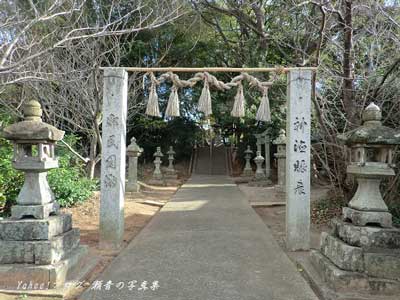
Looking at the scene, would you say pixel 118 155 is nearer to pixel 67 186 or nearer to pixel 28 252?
pixel 28 252

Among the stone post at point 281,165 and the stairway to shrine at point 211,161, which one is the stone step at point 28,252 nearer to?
the stone post at point 281,165

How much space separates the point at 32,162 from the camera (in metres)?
4.59

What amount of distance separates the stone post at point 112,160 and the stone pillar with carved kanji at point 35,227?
1060mm

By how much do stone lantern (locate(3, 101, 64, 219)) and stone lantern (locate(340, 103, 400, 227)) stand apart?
3907 mm

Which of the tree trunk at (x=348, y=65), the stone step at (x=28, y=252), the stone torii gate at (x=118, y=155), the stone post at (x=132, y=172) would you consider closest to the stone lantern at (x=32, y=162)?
the stone step at (x=28, y=252)

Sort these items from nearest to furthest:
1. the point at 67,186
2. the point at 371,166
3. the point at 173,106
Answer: the point at 371,166, the point at 173,106, the point at 67,186

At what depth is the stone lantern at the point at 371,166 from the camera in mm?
4238

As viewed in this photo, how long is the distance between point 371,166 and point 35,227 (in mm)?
4186

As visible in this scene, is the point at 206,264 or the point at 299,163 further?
the point at 299,163

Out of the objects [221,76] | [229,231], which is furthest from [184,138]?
[229,231]

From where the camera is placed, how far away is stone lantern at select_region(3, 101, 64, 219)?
4.54m

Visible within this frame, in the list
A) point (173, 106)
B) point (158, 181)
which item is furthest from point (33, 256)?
point (158, 181)

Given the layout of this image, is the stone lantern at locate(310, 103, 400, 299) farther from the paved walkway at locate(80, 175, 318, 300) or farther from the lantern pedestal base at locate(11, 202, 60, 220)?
the lantern pedestal base at locate(11, 202, 60, 220)

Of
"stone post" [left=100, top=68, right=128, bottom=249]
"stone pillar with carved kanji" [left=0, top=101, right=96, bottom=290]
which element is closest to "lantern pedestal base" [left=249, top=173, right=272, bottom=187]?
"stone post" [left=100, top=68, right=128, bottom=249]
